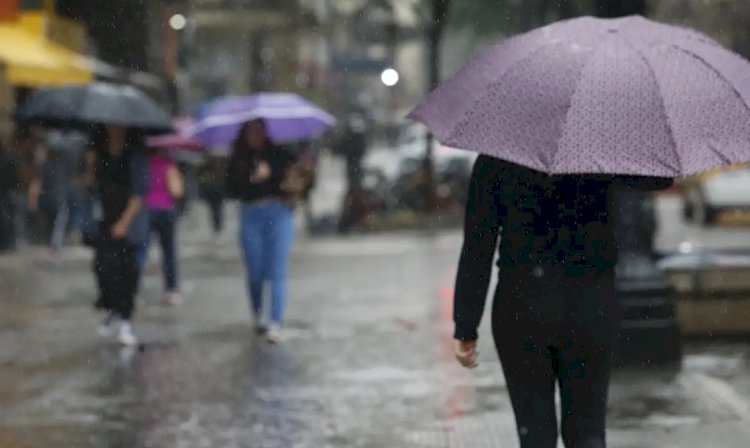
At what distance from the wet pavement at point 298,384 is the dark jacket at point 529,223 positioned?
287 centimetres

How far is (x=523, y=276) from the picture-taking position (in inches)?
203

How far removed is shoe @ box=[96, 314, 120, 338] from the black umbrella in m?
1.50

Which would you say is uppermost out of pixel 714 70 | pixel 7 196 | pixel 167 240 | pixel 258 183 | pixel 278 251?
pixel 714 70

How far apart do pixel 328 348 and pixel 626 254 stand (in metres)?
2.50

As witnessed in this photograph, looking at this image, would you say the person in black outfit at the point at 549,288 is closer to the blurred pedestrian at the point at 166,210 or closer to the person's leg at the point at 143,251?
the person's leg at the point at 143,251

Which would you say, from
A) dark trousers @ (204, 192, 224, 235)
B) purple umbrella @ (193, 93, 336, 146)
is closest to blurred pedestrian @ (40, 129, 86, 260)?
dark trousers @ (204, 192, 224, 235)

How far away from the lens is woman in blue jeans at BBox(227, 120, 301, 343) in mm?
12414

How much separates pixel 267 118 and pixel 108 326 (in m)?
3.19

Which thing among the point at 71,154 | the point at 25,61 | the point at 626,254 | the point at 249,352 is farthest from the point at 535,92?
the point at 71,154

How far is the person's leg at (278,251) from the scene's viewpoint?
1243 centimetres

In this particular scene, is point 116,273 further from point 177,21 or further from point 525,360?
point 177,21

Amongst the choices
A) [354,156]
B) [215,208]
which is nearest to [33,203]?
[215,208]

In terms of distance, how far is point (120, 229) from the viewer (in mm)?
11852

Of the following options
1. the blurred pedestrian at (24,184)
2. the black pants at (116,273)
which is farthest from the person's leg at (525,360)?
A: the blurred pedestrian at (24,184)
